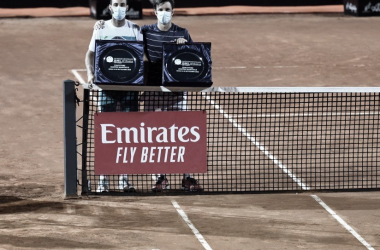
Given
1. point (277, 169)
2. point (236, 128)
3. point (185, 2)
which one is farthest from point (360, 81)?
point (185, 2)

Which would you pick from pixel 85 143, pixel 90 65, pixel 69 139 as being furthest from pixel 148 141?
pixel 90 65

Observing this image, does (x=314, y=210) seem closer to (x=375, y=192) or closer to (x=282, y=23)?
(x=375, y=192)

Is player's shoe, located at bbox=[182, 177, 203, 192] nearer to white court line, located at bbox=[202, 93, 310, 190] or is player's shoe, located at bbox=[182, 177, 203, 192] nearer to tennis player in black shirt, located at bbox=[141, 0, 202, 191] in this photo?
tennis player in black shirt, located at bbox=[141, 0, 202, 191]

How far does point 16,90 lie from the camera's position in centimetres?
1656

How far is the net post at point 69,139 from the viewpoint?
32.3 feet

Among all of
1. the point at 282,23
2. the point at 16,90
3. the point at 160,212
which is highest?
the point at 282,23

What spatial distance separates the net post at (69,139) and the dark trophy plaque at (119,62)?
0.38 metres

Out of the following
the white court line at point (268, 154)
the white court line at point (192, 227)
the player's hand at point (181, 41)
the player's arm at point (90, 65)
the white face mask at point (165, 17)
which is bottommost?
the white court line at point (192, 227)

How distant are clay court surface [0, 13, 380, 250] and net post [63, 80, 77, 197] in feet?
0.60

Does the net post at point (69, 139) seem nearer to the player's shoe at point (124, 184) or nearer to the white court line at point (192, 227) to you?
the player's shoe at point (124, 184)

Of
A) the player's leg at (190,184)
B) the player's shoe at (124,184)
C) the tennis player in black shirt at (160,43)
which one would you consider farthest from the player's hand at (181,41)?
the player's shoe at (124,184)

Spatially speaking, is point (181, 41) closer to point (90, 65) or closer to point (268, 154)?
point (90, 65)

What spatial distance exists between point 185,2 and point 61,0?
162 inches

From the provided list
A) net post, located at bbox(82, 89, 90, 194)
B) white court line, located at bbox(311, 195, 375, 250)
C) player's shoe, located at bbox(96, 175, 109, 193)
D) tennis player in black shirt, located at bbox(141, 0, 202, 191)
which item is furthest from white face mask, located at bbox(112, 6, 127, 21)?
white court line, located at bbox(311, 195, 375, 250)
